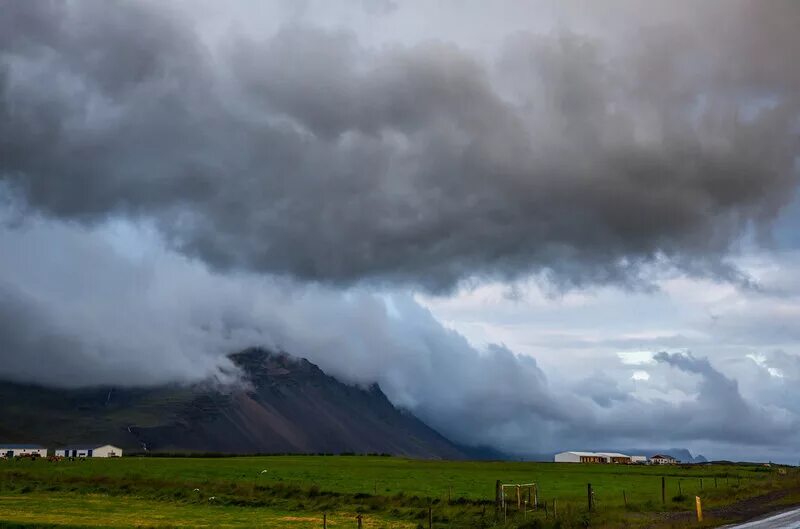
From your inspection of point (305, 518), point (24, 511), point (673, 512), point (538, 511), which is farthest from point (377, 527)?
point (24, 511)

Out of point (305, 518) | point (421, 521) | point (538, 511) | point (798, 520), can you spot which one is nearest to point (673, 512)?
point (538, 511)

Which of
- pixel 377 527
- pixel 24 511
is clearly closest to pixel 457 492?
pixel 377 527

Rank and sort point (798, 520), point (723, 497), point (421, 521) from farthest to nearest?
point (723, 497), point (421, 521), point (798, 520)

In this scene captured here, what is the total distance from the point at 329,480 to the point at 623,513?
78.0 meters

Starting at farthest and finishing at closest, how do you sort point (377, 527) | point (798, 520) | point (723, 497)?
point (723, 497) < point (377, 527) < point (798, 520)

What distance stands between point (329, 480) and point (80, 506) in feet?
203

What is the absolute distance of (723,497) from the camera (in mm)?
90312

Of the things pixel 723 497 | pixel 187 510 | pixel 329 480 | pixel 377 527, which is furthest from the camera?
pixel 329 480

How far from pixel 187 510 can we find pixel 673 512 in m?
47.9

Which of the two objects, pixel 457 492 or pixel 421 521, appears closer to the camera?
pixel 421 521

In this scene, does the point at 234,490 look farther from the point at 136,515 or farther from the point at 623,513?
the point at 623,513

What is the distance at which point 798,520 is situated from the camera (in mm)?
54594

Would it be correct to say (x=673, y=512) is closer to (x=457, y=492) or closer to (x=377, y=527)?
(x=377, y=527)

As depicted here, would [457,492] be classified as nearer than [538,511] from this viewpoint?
No
